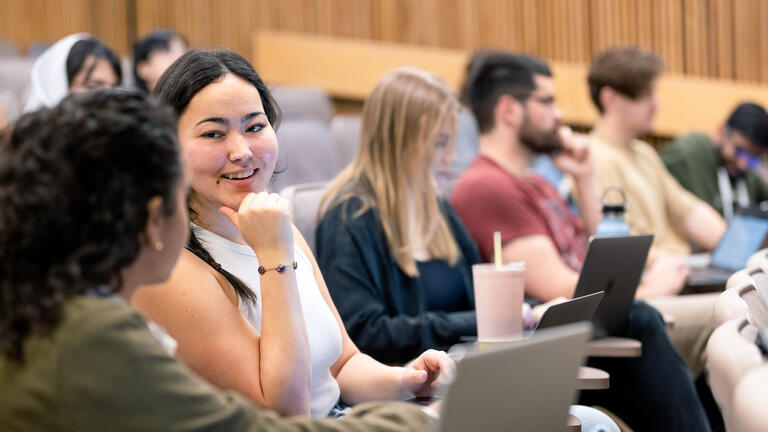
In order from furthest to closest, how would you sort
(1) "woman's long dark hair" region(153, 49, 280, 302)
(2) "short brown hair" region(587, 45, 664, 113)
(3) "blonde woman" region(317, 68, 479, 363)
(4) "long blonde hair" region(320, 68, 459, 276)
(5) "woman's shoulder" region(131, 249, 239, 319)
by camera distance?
1. (2) "short brown hair" region(587, 45, 664, 113)
2. (4) "long blonde hair" region(320, 68, 459, 276)
3. (3) "blonde woman" region(317, 68, 479, 363)
4. (1) "woman's long dark hair" region(153, 49, 280, 302)
5. (5) "woman's shoulder" region(131, 249, 239, 319)

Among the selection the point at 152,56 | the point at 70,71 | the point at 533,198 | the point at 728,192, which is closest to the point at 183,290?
the point at 533,198

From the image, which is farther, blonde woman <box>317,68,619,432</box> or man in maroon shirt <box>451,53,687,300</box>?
man in maroon shirt <box>451,53,687,300</box>

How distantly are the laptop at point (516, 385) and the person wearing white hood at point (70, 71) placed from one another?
92.8 inches

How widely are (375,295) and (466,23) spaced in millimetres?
3735

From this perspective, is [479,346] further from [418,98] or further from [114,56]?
[114,56]

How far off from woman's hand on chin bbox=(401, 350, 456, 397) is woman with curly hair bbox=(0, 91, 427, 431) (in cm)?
54

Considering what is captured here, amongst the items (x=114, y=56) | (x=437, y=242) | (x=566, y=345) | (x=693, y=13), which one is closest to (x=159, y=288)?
(x=566, y=345)

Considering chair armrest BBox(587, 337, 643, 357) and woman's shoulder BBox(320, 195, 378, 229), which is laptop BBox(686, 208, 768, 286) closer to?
Answer: chair armrest BBox(587, 337, 643, 357)

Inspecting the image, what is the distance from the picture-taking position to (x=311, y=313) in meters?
1.52

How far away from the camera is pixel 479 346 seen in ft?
5.85

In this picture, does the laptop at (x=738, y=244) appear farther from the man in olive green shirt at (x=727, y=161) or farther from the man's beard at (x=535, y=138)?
the man in olive green shirt at (x=727, y=161)

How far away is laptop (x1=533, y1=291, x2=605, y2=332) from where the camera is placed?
1459mm

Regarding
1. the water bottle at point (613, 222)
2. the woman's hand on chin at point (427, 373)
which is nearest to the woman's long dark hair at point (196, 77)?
the woman's hand on chin at point (427, 373)

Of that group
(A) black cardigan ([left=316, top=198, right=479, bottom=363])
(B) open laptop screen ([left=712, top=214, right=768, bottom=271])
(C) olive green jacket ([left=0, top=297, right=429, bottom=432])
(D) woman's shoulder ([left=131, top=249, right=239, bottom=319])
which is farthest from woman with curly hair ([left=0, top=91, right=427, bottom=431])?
(B) open laptop screen ([left=712, top=214, right=768, bottom=271])
